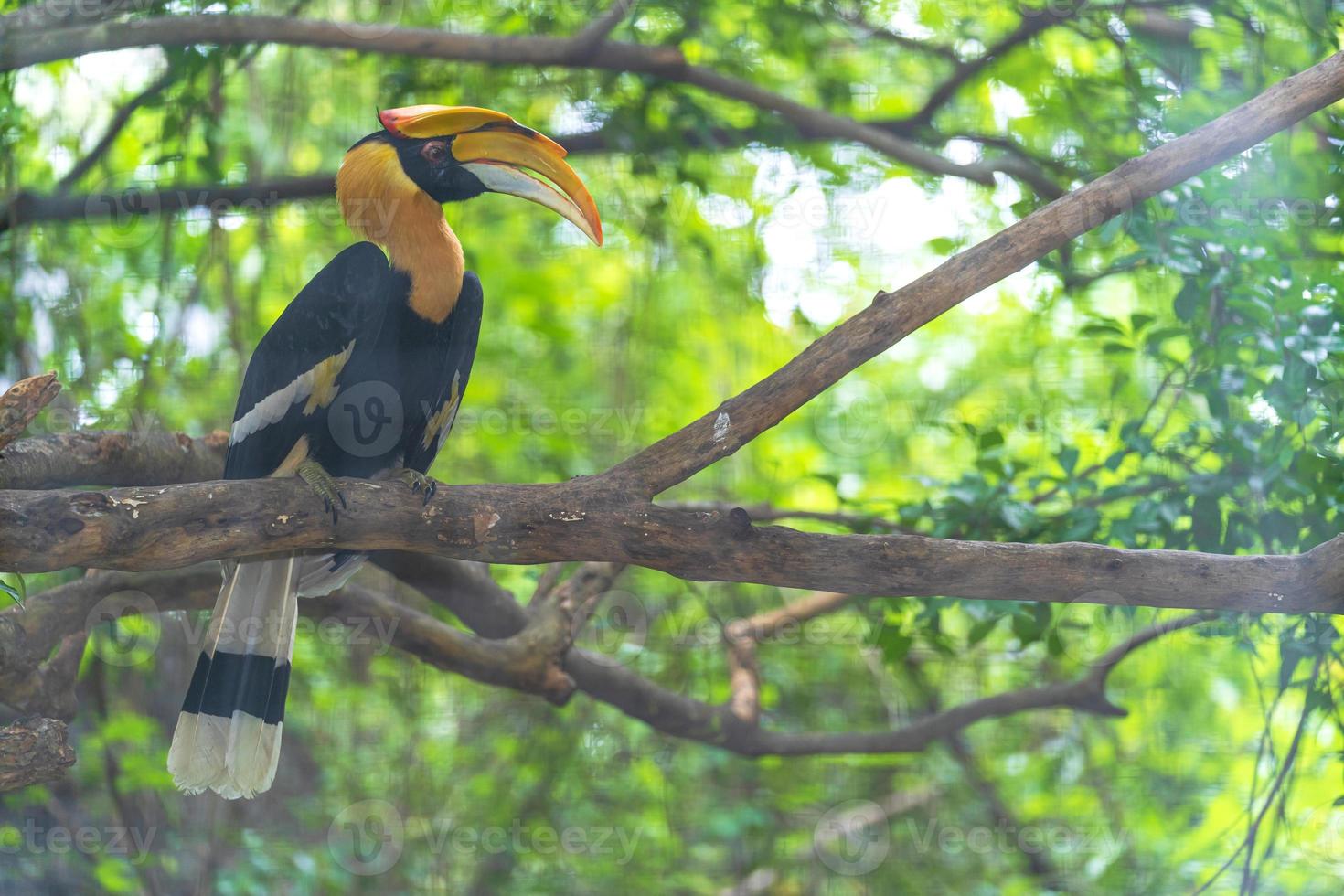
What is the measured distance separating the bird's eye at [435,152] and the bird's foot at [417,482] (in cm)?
49

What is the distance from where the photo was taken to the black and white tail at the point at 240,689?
165 cm

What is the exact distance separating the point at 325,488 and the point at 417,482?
0.66 ft

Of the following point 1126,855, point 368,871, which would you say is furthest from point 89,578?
point 1126,855

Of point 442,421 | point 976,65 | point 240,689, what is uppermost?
point 976,65

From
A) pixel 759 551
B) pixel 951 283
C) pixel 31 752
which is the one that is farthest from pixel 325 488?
pixel 951 283

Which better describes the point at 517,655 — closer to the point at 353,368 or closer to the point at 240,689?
the point at 240,689

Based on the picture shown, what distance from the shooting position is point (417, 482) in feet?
5.04

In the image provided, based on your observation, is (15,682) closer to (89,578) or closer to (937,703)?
(89,578)

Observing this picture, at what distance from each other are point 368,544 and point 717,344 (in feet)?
6.17

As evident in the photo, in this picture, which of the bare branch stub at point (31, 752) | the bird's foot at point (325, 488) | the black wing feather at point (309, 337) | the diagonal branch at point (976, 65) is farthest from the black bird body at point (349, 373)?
the diagonal branch at point (976, 65)

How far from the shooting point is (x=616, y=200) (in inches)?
116

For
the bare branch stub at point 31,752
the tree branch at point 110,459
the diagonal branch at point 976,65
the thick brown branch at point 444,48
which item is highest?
the diagonal branch at point 976,65

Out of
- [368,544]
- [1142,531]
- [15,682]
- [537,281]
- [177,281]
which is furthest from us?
[537,281]

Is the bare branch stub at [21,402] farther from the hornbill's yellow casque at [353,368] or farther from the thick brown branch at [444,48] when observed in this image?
the thick brown branch at [444,48]
